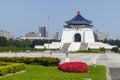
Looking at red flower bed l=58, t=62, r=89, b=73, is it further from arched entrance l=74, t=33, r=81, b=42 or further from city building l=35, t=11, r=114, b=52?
arched entrance l=74, t=33, r=81, b=42

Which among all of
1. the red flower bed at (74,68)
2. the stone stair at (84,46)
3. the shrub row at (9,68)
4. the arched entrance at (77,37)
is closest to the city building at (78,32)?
the arched entrance at (77,37)

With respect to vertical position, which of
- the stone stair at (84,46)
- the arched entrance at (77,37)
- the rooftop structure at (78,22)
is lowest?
the stone stair at (84,46)

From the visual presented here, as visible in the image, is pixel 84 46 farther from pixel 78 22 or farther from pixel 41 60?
pixel 41 60

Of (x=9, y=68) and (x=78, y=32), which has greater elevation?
(x=78, y=32)

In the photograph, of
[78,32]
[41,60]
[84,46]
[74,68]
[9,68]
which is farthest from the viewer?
[78,32]

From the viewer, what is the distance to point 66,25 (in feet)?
320

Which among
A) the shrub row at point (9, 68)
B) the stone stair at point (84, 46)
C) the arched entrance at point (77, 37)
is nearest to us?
the shrub row at point (9, 68)

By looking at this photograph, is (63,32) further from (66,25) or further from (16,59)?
(16,59)

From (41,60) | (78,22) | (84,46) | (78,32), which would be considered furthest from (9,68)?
(78,32)

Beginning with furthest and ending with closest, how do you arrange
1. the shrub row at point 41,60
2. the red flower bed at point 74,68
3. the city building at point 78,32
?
the city building at point 78,32
the shrub row at point 41,60
the red flower bed at point 74,68

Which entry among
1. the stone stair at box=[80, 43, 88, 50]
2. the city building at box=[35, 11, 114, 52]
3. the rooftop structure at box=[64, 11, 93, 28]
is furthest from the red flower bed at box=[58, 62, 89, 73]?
the rooftop structure at box=[64, 11, 93, 28]

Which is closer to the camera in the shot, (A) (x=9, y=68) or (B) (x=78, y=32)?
(A) (x=9, y=68)

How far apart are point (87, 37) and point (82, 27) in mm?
3178

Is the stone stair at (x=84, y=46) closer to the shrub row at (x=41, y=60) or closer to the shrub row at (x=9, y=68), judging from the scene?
the shrub row at (x=41, y=60)
